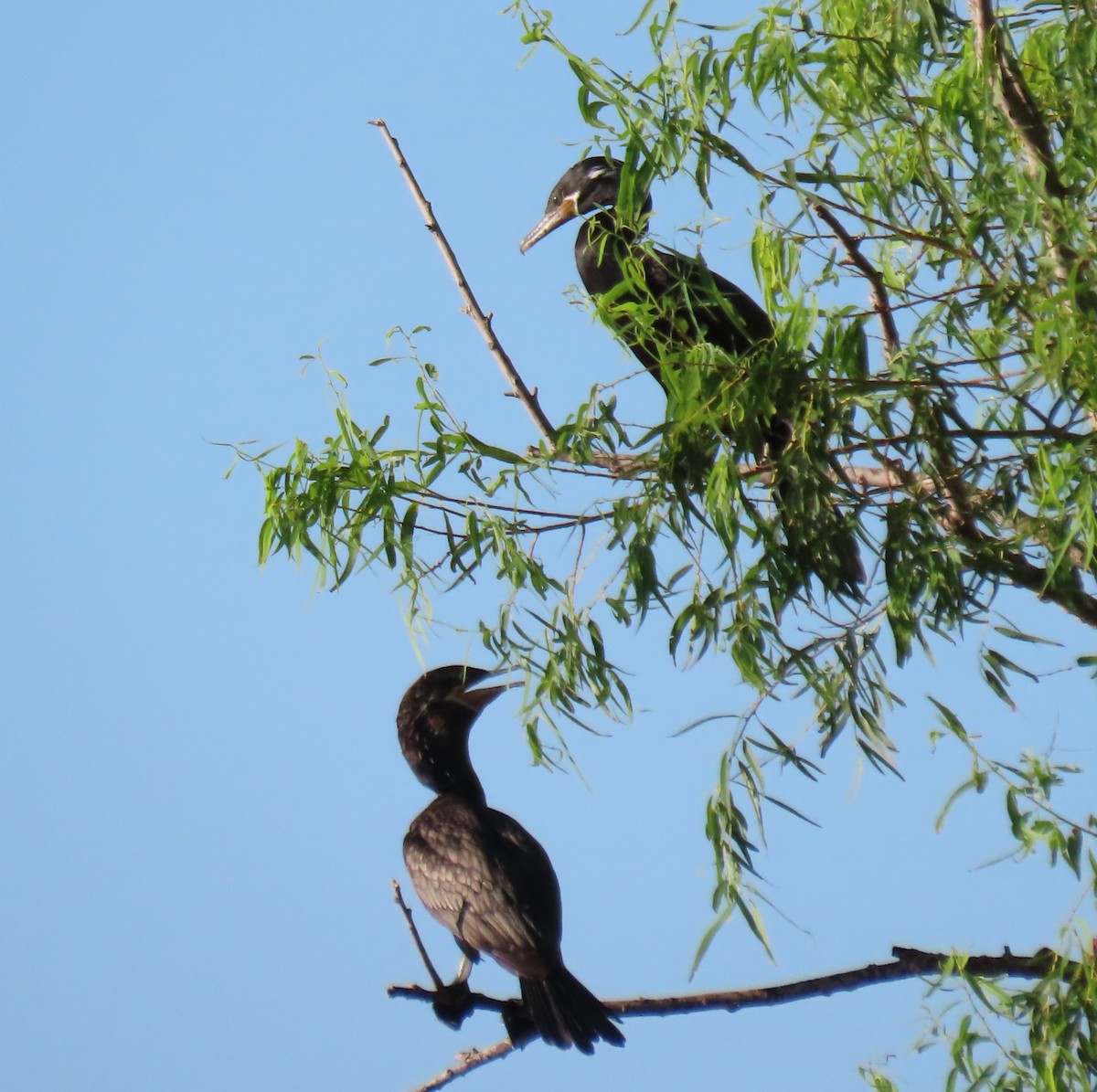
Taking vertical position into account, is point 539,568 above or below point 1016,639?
above

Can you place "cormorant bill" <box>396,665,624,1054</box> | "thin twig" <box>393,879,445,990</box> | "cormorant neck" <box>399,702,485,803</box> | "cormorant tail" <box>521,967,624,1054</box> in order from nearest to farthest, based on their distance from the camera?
"thin twig" <box>393,879,445,990</box>
"cormorant tail" <box>521,967,624,1054</box>
"cormorant bill" <box>396,665,624,1054</box>
"cormorant neck" <box>399,702,485,803</box>

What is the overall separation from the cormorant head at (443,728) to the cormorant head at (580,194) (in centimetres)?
177

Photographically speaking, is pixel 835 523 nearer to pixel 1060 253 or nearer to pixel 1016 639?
pixel 1016 639

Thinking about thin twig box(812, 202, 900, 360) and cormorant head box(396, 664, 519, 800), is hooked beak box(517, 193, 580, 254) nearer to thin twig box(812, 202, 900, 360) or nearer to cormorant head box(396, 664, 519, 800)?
cormorant head box(396, 664, 519, 800)

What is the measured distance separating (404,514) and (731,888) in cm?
107

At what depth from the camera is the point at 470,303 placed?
3477mm

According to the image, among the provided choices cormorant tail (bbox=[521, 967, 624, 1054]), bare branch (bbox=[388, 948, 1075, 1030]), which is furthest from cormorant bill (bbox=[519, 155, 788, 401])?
cormorant tail (bbox=[521, 967, 624, 1054])

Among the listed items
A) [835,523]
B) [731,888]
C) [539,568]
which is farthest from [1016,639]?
[539,568]

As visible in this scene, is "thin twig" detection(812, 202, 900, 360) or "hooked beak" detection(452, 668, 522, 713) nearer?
"thin twig" detection(812, 202, 900, 360)

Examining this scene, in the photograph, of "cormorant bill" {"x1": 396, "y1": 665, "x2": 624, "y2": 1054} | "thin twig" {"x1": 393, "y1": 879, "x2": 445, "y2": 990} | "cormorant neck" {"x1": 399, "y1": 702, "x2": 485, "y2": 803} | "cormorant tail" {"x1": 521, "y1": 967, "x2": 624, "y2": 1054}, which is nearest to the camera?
"thin twig" {"x1": 393, "y1": 879, "x2": 445, "y2": 990}

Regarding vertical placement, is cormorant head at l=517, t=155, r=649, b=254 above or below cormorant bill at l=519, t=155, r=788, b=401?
above

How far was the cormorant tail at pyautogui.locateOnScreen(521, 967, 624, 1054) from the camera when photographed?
3449 millimetres

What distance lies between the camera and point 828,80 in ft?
11.7

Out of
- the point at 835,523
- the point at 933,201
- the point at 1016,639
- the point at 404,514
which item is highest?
the point at 933,201
